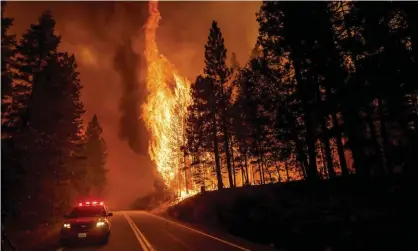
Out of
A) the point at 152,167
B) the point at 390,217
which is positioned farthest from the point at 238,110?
the point at 152,167

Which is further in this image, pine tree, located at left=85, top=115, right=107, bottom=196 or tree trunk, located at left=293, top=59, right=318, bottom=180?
pine tree, located at left=85, top=115, right=107, bottom=196

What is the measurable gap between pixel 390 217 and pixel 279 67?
16.0 meters

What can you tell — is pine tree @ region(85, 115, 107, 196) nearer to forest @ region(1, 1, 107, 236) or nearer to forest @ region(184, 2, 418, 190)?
forest @ region(1, 1, 107, 236)

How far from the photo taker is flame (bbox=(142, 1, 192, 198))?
55.8 metres

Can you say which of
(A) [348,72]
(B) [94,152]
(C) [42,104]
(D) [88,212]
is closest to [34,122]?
(C) [42,104]

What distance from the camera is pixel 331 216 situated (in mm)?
15758

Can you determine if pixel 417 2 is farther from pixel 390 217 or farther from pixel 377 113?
pixel 377 113

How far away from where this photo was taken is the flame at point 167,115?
55.8 metres

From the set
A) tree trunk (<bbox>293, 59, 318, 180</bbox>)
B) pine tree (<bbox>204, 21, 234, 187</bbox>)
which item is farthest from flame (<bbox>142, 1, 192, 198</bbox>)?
tree trunk (<bbox>293, 59, 318, 180</bbox>)

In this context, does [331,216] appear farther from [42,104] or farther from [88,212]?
[42,104]

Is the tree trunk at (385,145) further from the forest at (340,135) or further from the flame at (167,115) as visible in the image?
the flame at (167,115)

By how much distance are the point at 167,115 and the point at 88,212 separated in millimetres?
43941

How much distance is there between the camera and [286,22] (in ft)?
76.3

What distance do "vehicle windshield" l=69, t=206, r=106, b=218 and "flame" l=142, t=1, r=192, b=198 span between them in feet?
110
